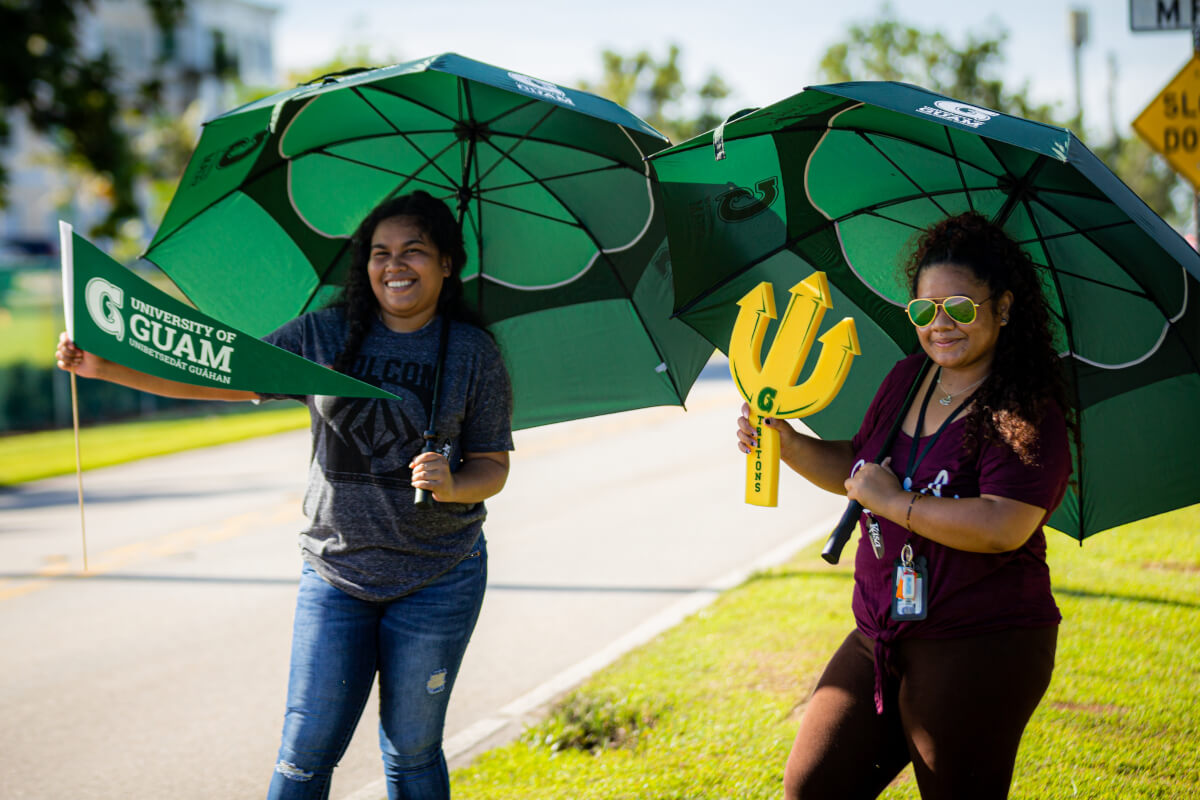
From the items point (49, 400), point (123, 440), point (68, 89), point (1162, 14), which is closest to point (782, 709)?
point (1162, 14)

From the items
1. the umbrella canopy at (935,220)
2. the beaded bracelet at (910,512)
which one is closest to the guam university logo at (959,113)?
the umbrella canopy at (935,220)

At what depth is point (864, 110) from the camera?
2898 mm

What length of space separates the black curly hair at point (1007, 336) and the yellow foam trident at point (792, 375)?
0.26 metres

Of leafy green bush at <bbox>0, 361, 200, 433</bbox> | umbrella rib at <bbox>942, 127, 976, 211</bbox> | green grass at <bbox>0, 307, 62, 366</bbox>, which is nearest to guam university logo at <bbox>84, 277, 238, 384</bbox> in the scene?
umbrella rib at <bbox>942, 127, 976, 211</bbox>

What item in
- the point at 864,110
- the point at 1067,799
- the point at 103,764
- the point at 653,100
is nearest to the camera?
the point at 864,110

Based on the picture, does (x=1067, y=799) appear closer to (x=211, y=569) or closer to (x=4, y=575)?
(x=211, y=569)

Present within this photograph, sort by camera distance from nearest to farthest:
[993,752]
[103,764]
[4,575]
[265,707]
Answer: [993,752] → [103,764] → [265,707] → [4,575]

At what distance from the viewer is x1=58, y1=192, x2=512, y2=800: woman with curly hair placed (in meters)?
2.85

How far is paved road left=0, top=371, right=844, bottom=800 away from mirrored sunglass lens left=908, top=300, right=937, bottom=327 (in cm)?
302

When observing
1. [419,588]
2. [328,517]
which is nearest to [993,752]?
[419,588]

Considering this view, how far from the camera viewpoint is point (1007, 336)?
260 centimetres

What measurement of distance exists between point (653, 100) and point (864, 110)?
39915 millimetres

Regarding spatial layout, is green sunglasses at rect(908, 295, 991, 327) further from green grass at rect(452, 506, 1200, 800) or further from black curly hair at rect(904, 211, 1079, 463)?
green grass at rect(452, 506, 1200, 800)

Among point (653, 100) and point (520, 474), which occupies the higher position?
point (653, 100)
